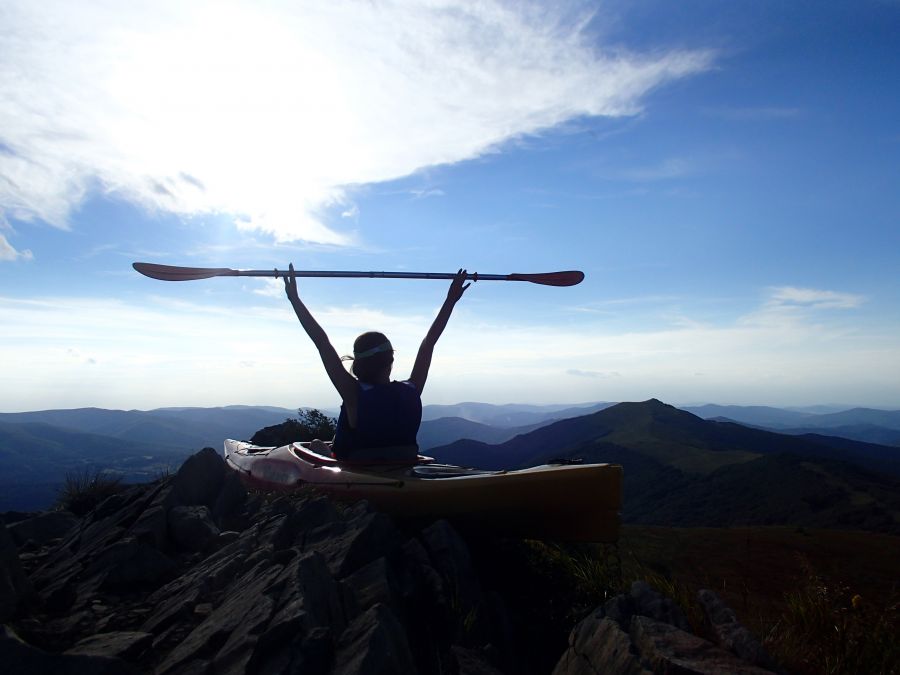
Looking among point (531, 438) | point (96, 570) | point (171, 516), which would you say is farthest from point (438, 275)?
point (531, 438)

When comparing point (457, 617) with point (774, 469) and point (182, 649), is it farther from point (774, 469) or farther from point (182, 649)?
point (774, 469)

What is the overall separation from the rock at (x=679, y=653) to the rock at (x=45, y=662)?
9.84 ft

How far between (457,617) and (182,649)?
5.95 feet

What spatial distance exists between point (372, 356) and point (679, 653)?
4.27 m

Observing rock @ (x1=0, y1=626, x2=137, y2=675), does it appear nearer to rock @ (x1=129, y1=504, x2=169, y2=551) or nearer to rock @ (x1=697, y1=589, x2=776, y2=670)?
rock @ (x1=129, y1=504, x2=169, y2=551)

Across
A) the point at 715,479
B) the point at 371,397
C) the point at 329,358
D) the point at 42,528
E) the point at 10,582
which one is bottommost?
the point at 715,479

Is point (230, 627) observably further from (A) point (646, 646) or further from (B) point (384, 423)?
(B) point (384, 423)

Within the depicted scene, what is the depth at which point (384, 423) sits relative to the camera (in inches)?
263

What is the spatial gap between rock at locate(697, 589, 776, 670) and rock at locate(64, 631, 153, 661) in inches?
142

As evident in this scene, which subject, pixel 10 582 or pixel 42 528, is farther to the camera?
pixel 42 528

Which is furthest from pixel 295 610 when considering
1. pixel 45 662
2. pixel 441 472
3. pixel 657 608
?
pixel 441 472

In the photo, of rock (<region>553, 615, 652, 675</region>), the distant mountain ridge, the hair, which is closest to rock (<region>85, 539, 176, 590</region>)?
the hair

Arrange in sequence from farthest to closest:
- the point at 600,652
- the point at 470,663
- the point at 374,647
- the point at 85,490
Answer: the point at 85,490 < the point at 470,663 < the point at 600,652 < the point at 374,647

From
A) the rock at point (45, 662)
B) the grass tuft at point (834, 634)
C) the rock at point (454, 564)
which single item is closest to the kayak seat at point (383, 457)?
the rock at point (454, 564)
